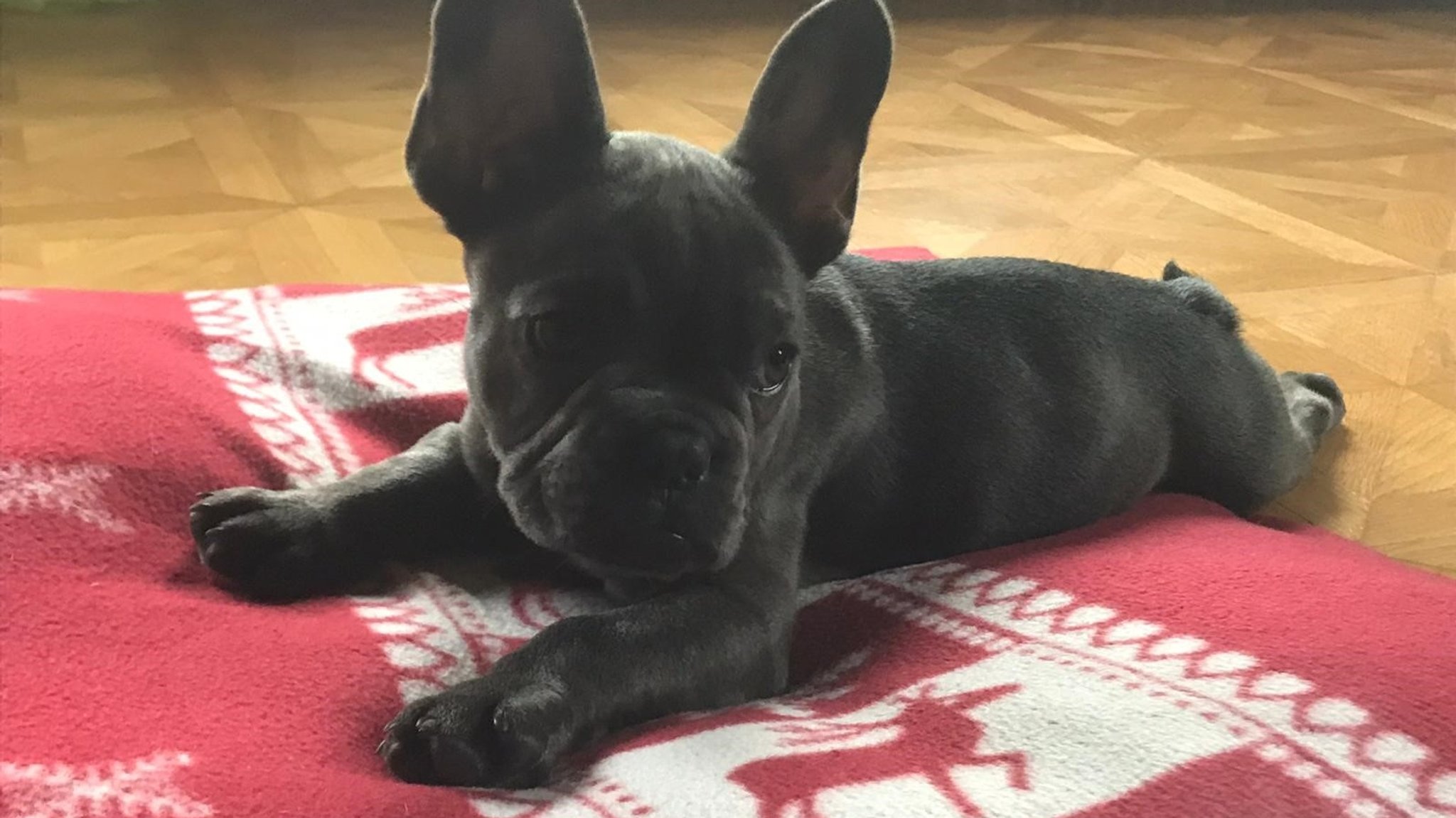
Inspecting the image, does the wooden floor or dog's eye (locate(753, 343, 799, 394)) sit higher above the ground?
dog's eye (locate(753, 343, 799, 394))

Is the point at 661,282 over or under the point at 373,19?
over

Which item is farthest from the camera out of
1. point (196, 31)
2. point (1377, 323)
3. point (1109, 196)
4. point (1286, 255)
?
point (196, 31)

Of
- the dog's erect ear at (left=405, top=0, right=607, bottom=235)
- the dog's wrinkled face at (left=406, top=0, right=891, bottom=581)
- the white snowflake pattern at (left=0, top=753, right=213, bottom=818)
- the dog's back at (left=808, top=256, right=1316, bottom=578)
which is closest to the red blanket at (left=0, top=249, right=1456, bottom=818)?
the white snowflake pattern at (left=0, top=753, right=213, bottom=818)

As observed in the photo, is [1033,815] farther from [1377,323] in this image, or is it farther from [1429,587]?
[1377,323]

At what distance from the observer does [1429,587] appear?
1663 millimetres

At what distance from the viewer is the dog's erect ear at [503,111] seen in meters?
1.48

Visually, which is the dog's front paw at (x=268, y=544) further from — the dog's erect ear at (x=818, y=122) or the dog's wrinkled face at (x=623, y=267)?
the dog's erect ear at (x=818, y=122)

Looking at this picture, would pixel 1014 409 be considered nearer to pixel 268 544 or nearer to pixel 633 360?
pixel 633 360

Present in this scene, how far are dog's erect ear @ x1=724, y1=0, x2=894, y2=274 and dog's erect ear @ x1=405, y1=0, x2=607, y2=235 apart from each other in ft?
0.70

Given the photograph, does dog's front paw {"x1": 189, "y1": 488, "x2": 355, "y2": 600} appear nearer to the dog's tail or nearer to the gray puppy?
the gray puppy

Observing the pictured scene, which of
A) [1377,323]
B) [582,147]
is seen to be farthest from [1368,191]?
[582,147]

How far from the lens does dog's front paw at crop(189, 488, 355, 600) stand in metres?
1.52

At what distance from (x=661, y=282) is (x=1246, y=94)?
4484mm

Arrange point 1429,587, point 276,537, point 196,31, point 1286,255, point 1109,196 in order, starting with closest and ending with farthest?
point 276,537 → point 1429,587 → point 1286,255 → point 1109,196 → point 196,31
